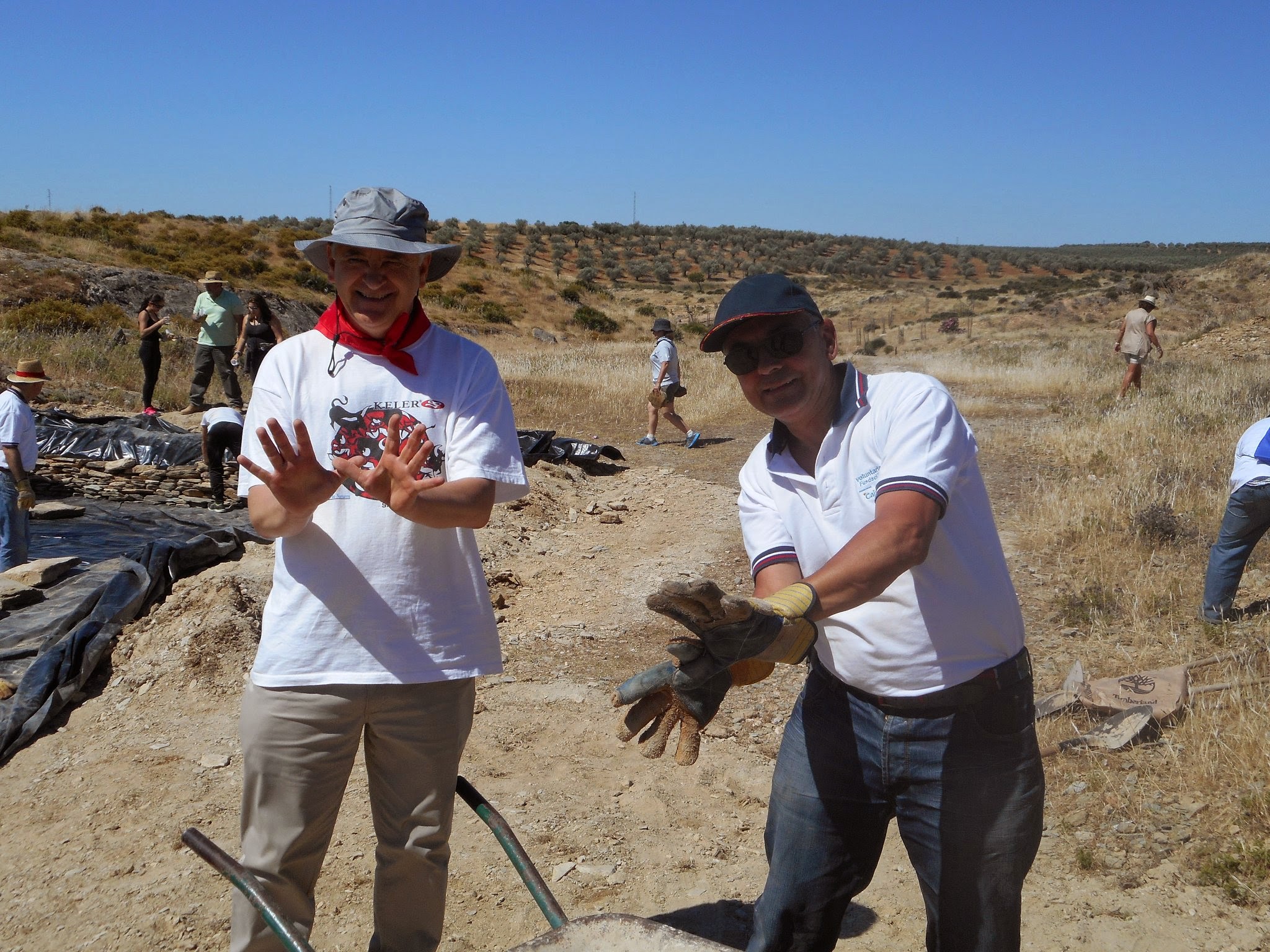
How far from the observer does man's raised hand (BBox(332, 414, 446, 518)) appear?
2.08 meters

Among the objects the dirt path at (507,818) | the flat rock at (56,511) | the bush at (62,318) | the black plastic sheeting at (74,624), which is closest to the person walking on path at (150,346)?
the flat rock at (56,511)

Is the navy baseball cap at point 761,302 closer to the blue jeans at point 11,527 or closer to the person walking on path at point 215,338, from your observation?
the blue jeans at point 11,527

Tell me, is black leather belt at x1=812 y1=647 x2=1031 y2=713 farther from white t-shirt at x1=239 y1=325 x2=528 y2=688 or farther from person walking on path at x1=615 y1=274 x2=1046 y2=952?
white t-shirt at x1=239 y1=325 x2=528 y2=688

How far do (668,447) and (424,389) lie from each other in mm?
10417

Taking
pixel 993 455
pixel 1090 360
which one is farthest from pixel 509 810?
pixel 1090 360

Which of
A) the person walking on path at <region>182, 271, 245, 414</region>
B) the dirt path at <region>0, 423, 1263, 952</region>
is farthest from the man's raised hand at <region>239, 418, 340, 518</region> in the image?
the person walking on path at <region>182, 271, 245, 414</region>

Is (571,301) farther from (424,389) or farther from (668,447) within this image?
(424,389)

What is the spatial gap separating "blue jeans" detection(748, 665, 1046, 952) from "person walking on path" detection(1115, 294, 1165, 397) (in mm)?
13659

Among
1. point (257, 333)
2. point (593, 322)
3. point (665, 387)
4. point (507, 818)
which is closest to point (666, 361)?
point (665, 387)

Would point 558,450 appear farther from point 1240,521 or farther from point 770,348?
point 770,348

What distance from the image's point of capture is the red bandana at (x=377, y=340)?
7.67ft

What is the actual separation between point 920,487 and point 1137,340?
14212mm

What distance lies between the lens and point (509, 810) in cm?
416

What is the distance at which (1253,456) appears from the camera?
5.32 m
